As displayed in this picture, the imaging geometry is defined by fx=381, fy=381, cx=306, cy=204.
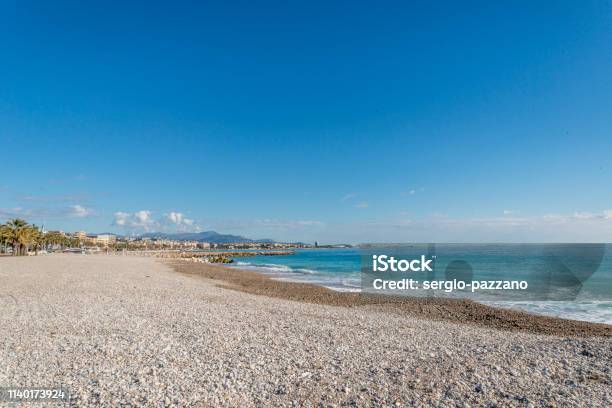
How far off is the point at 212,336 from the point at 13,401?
4506 millimetres

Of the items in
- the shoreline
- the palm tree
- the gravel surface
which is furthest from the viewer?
the palm tree

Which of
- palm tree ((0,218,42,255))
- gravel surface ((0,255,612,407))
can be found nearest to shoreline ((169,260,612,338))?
gravel surface ((0,255,612,407))

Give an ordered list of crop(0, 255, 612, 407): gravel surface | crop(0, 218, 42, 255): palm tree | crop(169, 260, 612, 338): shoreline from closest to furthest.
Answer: crop(0, 255, 612, 407): gravel surface < crop(169, 260, 612, 338): shoreline < crop(0, 218, 42, 255): palm tree

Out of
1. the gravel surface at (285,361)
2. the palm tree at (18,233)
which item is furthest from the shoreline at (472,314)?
the palm tree at (18,233)

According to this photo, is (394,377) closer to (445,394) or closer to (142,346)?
(445,394)

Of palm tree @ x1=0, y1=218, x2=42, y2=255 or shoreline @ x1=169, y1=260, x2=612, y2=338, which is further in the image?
palm tree @ x1=0, y1=218, x2=42, y2=255

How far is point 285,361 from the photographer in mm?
7680

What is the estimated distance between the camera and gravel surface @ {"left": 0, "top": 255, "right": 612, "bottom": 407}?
6000mm

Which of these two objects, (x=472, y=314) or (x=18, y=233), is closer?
(x=472, y=314)

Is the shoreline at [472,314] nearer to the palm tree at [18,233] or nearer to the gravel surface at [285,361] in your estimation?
the gravel surface at [285,361]

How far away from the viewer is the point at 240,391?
611 cm

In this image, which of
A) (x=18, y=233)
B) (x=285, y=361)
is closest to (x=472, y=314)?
(x=285, y=361)

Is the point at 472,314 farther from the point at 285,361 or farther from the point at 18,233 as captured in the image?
the point at 18,233

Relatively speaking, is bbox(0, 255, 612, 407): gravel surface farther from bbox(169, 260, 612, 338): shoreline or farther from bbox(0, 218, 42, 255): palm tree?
bbox(0, 218, 42, 255): palm tree
